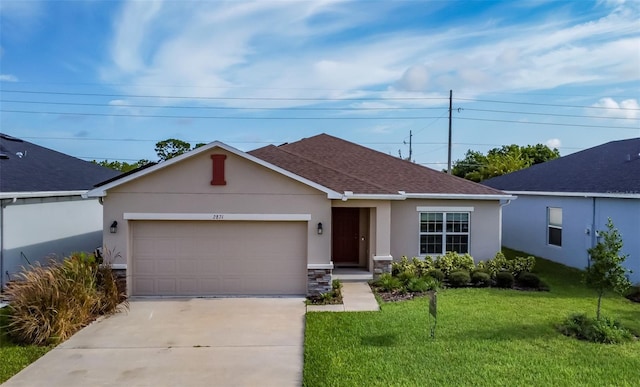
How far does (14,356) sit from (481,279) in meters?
11.8

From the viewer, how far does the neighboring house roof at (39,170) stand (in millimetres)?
14062

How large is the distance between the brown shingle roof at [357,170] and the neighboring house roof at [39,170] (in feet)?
23.9

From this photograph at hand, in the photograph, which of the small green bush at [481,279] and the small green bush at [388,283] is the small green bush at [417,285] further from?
the small green bush at [481,279]

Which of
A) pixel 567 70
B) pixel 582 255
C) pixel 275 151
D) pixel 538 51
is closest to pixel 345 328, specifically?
pixel 275 151

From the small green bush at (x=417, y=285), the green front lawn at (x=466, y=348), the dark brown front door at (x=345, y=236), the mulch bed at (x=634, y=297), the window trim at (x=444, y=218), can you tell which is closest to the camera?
the green front lawn at (x=466, y=348)

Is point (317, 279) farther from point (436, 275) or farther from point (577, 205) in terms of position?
point (577, 205)

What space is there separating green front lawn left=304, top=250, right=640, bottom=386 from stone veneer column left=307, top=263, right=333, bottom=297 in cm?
183

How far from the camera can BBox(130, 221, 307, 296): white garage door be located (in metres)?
12.5

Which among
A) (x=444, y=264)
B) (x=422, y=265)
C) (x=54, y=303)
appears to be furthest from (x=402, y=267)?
(x=54, y=303)

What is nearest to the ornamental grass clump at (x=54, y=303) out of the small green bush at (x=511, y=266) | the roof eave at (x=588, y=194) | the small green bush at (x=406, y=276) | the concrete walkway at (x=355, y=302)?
the concrete walkway at (x=355, y=302)

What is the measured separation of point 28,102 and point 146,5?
2461 centimetres

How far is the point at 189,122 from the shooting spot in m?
35.3

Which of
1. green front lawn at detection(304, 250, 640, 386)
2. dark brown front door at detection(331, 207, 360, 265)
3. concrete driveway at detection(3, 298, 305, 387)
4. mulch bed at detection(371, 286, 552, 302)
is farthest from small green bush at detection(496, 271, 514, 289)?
concrete driveway at detection(3, 298, 305, 387)

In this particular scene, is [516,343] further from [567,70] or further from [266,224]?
[567,70]
